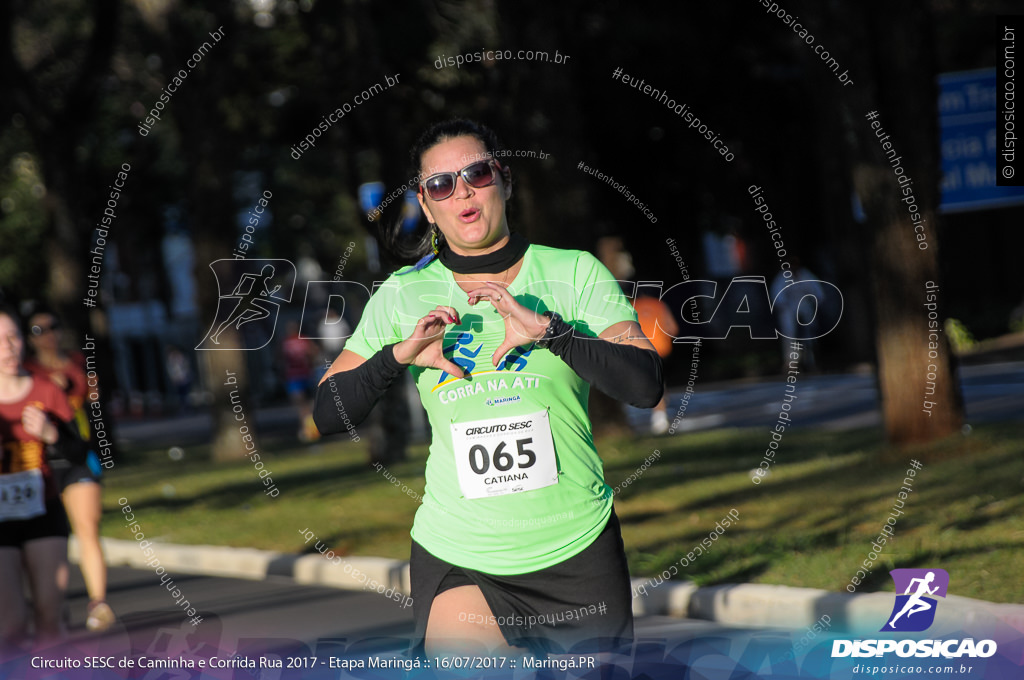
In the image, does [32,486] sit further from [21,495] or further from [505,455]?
[505,455]

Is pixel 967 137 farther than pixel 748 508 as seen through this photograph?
Yes

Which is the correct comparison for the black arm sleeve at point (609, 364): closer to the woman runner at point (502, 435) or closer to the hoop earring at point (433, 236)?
the woman runner at point (502, 435)

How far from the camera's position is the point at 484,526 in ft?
11.2

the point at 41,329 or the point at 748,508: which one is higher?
the point at 41,329

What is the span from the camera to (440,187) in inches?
137

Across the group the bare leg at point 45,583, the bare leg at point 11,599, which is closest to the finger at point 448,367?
the bare leg at point 11,599

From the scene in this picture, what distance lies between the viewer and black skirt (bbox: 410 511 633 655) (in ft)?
11.1

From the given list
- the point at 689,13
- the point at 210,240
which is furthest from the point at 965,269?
the point at 210,240

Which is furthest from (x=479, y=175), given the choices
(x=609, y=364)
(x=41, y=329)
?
(x=41, y=329)

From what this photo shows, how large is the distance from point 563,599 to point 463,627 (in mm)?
253

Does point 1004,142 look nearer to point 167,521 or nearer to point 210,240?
point 167,521

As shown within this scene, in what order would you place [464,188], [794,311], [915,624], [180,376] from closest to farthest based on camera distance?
[464,188]
[915,624]
[794,311]
[180,376]

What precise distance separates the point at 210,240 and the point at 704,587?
12.6 metres

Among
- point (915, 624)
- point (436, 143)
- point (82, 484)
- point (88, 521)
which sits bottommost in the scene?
point (915, 624)
